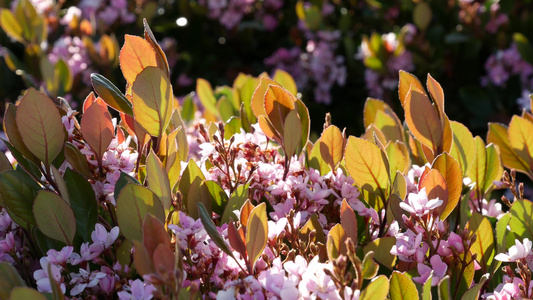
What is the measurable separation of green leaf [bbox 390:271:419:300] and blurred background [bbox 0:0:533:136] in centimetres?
236

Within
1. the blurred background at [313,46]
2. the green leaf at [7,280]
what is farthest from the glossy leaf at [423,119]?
the blurred background at [313,46]

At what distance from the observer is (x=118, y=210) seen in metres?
1.06

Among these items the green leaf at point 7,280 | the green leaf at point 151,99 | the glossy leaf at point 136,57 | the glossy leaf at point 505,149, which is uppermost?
the glossy leaf at point 136,57

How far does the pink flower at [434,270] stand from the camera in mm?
1101

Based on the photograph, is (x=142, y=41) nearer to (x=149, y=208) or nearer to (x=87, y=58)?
(x=149, y=208)

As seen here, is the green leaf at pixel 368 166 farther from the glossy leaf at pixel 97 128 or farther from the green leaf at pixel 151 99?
the glossy leaf at pixel 97 128

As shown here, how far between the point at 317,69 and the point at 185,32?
3.81 ft

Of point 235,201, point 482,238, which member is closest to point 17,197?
point 235,201

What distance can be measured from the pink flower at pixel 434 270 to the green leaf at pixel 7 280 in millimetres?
696

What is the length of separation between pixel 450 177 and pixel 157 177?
0.57m

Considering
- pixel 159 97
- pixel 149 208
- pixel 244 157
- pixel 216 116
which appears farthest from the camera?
pixel 216 116

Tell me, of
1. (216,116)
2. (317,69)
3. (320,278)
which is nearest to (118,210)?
(320,278)

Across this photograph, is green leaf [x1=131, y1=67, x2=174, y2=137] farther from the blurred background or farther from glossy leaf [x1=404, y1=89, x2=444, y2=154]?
the blurred background

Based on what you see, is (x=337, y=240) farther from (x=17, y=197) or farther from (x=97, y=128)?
(x=17, y=197)
